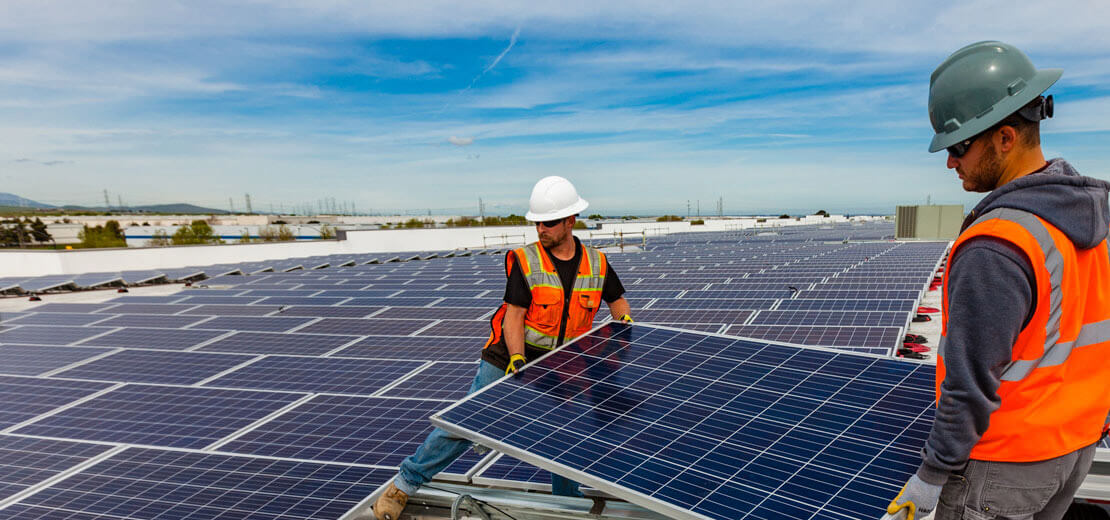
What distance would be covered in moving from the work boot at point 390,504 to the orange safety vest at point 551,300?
4.76 ft

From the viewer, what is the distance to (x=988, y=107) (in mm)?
2305

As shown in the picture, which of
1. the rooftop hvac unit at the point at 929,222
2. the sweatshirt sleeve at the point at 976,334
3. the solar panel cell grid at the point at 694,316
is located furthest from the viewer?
the rooftop hvac unit at the point at 929,222

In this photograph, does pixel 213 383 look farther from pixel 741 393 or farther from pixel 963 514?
pixel 963 514

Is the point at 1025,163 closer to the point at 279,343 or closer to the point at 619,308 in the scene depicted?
the point at 619,308

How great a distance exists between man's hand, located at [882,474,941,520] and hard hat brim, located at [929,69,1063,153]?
5.02ft

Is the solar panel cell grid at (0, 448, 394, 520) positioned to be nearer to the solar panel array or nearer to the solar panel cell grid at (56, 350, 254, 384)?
the solar panel array

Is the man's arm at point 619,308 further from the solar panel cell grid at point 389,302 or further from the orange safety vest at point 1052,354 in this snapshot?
the solar panel cell grid at point 389,302

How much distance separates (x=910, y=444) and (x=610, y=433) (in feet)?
5.35

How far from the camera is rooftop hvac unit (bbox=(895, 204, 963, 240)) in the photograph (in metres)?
33.7

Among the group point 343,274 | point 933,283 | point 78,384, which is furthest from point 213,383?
point 933,283

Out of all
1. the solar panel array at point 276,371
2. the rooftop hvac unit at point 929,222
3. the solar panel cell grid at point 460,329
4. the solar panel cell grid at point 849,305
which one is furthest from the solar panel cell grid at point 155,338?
the rooftop hvac unit at point 929,222

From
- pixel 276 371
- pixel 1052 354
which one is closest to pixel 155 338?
pixel 276 371

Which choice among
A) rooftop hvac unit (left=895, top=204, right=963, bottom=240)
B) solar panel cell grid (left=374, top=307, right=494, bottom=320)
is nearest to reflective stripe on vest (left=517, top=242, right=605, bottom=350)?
solar panel cell grid (left=374, top=307, right=494, bottom=320)

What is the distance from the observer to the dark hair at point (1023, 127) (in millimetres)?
2297
